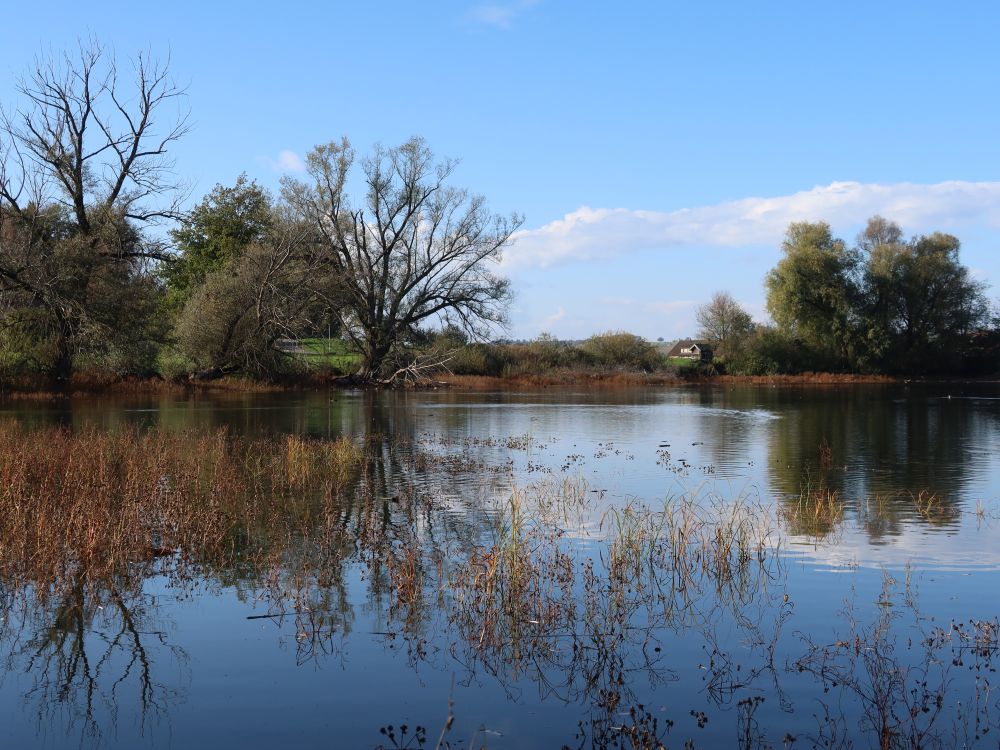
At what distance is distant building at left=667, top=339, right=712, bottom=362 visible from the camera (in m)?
78.6

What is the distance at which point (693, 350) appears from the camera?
282 ft

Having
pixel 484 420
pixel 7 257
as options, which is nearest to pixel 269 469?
pixel 484 420

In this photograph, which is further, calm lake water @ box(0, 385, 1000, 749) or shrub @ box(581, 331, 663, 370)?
shrub @ box(581, 331, 663, 370)

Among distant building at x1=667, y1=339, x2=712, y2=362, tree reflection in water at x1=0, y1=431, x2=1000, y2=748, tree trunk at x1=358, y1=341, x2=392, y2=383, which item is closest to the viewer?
tree reflection in water at x1=0, y1=431, x2=1000, y2=748

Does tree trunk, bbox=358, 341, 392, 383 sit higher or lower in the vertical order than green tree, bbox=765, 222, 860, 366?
lower

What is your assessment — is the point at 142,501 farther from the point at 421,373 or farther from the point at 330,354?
the point at 421,373

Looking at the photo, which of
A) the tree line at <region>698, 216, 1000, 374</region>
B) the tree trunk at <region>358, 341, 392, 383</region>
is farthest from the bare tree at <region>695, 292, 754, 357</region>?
the tree trunk at <region>358, 341, 392, 383</region>

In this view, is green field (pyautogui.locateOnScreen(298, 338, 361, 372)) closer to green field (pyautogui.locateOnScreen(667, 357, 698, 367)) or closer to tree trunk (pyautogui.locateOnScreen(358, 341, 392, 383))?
tree trunk (pyautogui.locateOnScreen(358, 341, 392, 383))

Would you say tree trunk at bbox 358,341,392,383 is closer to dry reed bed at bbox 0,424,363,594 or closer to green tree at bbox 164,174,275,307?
green tree at bbox 164,174,275,307

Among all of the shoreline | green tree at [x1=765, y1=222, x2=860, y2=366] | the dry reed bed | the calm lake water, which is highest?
green tree at [x1=765, y1=222, x2=860, y2=366]

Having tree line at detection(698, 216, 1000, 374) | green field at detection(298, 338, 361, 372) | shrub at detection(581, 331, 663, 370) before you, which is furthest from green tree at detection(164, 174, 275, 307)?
tree line at detection(698, 216, 1000, 374)

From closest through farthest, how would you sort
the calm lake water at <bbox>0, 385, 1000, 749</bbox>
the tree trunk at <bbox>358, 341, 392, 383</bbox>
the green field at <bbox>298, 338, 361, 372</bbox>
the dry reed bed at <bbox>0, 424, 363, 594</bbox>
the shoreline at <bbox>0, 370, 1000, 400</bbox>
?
1. the calm lake water at <bbox>0, 385, 1000, 749</bbox>
2. the dry reed bed at <bbox>0, 424, 363, 594</bbox>
3. the shoreline at <bbox>0, 370, 1000, 400</bbox>
4. the green field at <bbox>298, 338, 361, 372</bbox>
5. the tree trunk at <bbox>358, 341, 392, 383</bbox>

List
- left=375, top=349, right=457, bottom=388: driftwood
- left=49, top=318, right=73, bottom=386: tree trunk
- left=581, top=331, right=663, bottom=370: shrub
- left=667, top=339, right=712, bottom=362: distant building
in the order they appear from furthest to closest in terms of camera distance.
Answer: left=667, top=339, right=712, bottom=362: distant building < left=581, top=331, right=663, bottom=370: shrub < left=375, top=349, right=457, bottom=388: driftwood < left=49, top=318, right=73, bottom=386: tree trunk

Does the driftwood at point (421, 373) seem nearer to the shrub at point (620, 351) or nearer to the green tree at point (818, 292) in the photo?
the shrub at point (620, 351)
